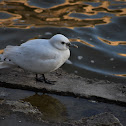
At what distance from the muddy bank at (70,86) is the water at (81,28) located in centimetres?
90

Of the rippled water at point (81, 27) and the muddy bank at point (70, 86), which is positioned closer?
the muddy bank at point (70, 86)

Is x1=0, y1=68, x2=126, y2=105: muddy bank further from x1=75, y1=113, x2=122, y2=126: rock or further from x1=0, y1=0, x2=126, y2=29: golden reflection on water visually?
x1=0, y1=0, x2=126, y2=29: golden reflection on water

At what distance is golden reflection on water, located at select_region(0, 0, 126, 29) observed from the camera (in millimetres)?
7387

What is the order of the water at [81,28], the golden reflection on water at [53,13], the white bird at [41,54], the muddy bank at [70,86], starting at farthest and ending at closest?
the golden reflection on water at [53,13] → the water at [81,28] → the white bird at [41,54] → the muddy bank at [70,86]

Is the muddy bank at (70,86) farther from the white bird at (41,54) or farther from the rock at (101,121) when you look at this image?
the rock at (101,121)

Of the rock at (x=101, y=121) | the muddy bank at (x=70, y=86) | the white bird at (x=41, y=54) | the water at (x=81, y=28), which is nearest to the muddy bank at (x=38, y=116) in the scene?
the rock at (x=101, y=121)

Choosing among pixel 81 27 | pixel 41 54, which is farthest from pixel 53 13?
pixel 41 54

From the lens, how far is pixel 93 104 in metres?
3.72

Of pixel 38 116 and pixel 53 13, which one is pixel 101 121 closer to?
pixel 38 116

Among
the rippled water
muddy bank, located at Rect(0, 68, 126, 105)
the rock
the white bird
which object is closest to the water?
the rippled water

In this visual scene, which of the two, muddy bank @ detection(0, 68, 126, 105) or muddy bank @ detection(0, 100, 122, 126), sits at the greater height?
muddy bank @ detection(0, 100, 122, 126)

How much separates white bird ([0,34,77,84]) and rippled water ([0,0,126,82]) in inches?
50.1

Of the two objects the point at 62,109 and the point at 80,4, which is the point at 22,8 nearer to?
the point at 80,4

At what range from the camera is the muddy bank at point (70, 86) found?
3.83m
